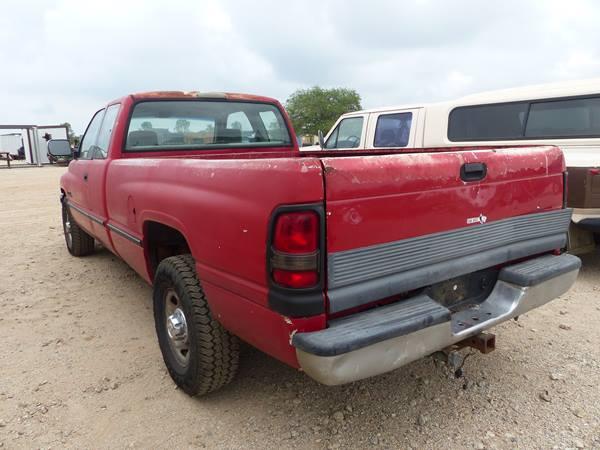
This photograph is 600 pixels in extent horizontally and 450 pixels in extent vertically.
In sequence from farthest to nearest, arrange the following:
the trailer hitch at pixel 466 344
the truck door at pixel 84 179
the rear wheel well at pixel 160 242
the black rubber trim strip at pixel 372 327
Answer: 1. the truck door at pixel 84 179
2. the rear wheel well at pixel 160 242
3. the trailer hitch at pixel 466 344
4. the black rubber trim strip at pixel 372 327

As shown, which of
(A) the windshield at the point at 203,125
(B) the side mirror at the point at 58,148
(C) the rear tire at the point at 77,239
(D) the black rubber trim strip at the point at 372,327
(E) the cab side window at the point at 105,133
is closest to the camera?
(D) the black rubber trim strip at the point at 372,327

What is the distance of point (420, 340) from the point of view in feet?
6.57

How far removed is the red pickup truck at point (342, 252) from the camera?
6.04ft

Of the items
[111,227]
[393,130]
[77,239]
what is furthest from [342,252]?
[393,130]

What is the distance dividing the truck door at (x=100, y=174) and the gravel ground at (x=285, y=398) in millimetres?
810

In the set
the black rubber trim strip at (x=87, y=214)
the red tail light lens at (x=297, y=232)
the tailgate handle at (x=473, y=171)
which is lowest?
the black rubber trim strip at (x=87, y=214)

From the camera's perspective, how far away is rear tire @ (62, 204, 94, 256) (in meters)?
5.61

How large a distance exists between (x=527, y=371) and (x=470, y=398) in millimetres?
539

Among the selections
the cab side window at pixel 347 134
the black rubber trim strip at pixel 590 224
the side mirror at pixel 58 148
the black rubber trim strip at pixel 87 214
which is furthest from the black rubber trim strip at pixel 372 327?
the cab side window at pixel 347 134

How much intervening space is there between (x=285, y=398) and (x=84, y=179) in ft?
9.74

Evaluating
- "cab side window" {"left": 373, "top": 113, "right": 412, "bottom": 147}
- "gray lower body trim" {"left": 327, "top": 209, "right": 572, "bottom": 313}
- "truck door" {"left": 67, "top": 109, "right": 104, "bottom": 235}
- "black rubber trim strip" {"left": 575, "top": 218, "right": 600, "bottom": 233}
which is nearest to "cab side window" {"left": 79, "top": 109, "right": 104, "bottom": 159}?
"truck door" {"left": 67, "top": 109, "right": 104, "bottom": 235}

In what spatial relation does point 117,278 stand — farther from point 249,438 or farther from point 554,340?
point 554,340

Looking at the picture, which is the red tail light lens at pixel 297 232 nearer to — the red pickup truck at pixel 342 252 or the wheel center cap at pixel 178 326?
the red pickup truck at pixel 342 252

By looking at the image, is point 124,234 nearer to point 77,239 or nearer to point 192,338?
point 192,338
